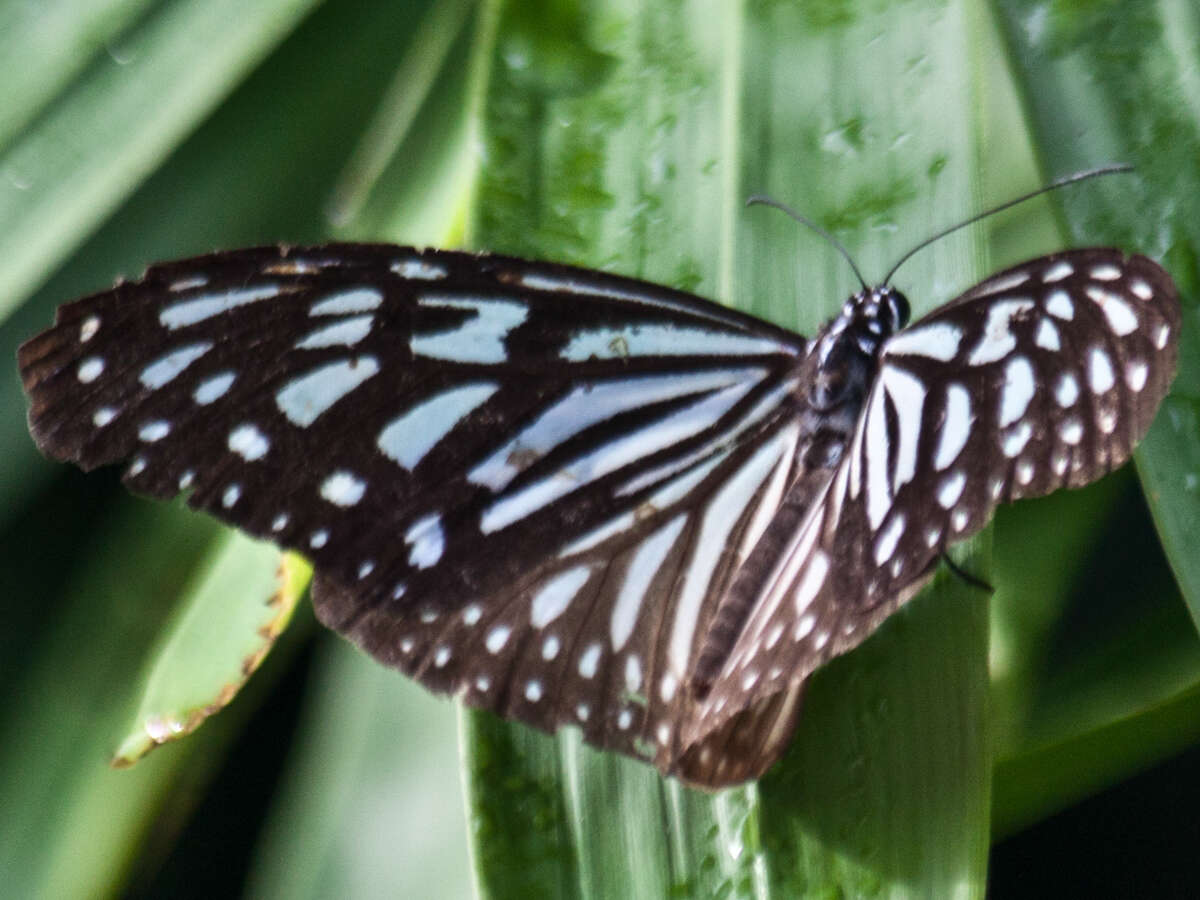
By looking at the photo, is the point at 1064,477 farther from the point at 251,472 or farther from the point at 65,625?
the point at 65,625

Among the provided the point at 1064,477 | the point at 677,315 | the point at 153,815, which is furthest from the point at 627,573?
the point at 153,815

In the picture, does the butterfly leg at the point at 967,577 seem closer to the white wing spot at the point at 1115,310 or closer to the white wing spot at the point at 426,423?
the white wing spot at the point at 1115,310

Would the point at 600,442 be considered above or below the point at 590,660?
above

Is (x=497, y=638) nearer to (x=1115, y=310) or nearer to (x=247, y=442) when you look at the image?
(x=247, y=442)

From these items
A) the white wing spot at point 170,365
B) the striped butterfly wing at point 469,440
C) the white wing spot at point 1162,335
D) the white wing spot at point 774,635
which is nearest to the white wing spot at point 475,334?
the striped butterfly wing at point 469,440

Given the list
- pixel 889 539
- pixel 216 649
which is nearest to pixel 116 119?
pixel 216 649

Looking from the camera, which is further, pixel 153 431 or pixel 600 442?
pixel 600 442
